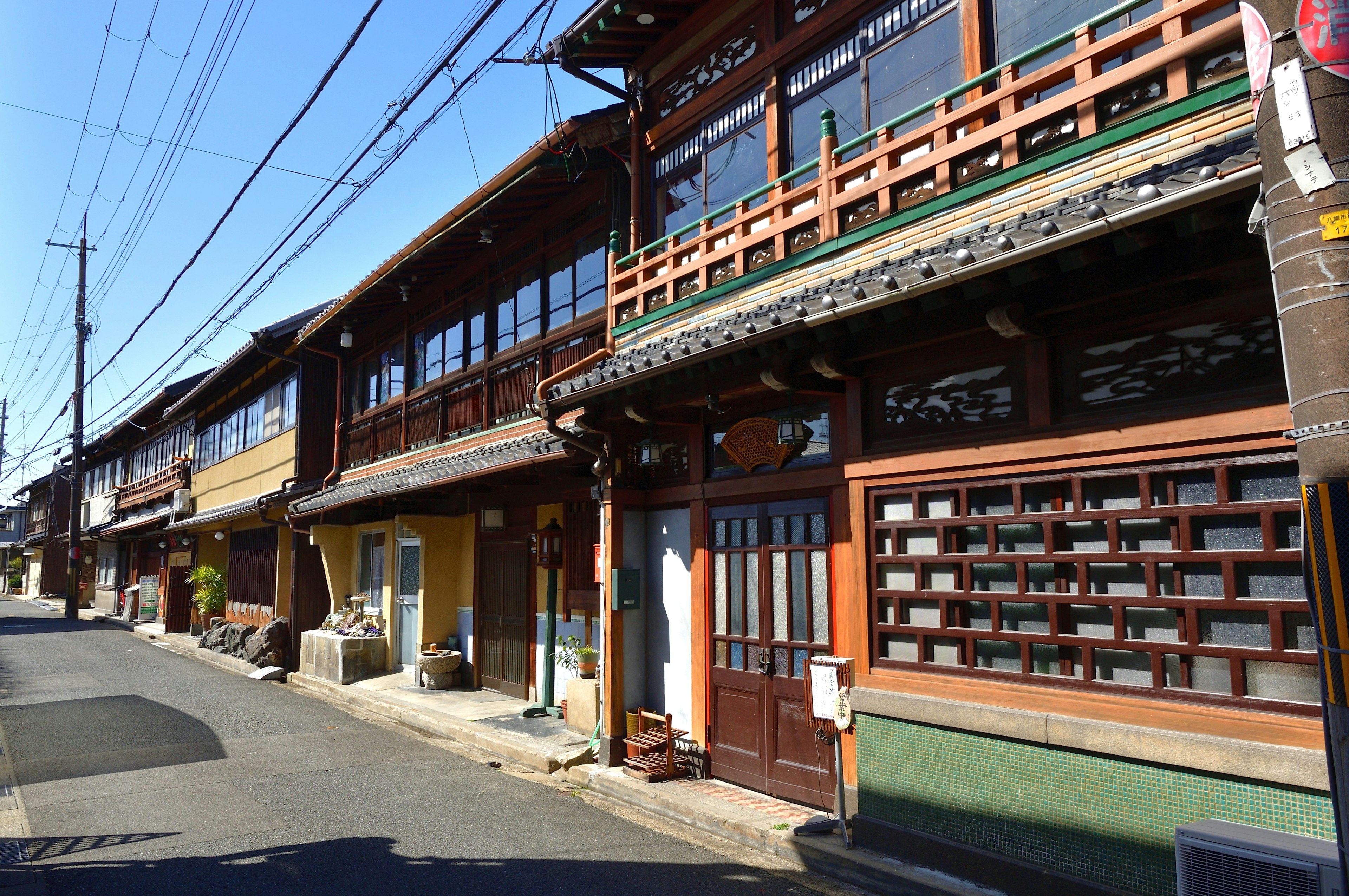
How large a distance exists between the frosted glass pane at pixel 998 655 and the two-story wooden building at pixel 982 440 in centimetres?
2

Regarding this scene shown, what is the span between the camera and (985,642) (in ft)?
19.4

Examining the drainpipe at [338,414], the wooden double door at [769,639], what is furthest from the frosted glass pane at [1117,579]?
the drainpipe at [338,414]

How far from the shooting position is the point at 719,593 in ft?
27.7

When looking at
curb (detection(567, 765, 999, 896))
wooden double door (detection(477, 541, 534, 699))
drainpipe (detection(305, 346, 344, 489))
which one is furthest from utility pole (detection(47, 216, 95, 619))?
curb (detection(567, 765, 999, 896))

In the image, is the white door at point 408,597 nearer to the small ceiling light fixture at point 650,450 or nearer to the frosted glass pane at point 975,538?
the small ceiling light fixture at point 650,450

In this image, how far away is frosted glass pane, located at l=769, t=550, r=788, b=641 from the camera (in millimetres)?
7750

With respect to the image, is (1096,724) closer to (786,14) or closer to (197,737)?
(786,14)

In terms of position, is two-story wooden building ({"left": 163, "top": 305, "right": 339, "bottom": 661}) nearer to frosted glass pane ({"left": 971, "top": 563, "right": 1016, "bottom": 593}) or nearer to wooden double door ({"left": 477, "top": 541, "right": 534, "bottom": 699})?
wooden double door ({"left": 477, "top": 541, "right": 534, "bottom": 699})

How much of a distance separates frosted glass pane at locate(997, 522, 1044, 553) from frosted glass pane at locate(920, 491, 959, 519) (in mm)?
380

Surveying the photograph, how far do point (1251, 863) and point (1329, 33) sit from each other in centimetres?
340

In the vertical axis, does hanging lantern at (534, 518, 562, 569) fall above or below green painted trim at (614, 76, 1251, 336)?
below

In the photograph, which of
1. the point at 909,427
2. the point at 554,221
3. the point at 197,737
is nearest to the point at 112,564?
the point at 197,737

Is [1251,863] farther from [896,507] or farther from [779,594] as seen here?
[779,594]

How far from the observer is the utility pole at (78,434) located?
110 feet
